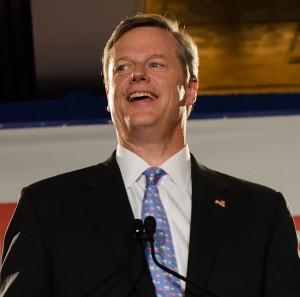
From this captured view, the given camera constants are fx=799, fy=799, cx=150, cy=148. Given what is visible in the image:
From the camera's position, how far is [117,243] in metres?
1.28

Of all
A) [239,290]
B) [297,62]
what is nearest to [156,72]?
[239,290]

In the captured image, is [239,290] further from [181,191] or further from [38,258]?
[38,258]

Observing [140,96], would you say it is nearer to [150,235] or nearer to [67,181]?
[67,181]

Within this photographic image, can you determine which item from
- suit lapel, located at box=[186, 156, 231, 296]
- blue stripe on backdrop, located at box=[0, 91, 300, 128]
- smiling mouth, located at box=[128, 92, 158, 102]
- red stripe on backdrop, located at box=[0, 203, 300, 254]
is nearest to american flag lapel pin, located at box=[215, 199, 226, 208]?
suit lapel, located at box=[186, 156, 231, 296]

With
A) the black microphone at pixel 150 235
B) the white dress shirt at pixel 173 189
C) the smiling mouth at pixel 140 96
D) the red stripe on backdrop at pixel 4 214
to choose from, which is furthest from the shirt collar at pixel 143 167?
the red stripe on backdrop at pixel 4 214

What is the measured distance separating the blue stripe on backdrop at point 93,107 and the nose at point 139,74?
83 centimetres

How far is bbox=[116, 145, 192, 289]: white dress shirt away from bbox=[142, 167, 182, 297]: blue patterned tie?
2cm

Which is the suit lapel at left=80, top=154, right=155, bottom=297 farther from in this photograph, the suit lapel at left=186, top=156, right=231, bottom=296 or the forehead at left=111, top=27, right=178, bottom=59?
the forehead at left=111, top=27, right=178, bottom=59

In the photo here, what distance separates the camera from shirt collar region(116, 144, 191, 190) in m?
1.42

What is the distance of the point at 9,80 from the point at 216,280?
5.49 feet

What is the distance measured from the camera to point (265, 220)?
140 centimetres

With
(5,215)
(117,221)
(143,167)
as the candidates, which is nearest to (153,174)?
(143,167)

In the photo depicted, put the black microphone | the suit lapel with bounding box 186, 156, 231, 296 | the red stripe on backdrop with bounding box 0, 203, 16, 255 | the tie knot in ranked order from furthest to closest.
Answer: the red stripe on backdrop with bounding box 0, 203, 16, 255 → the tie knot → the suit lapel with bounding box 186, 156, 231, 296 → the black microphone

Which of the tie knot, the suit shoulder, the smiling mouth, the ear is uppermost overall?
the smiling mouth
